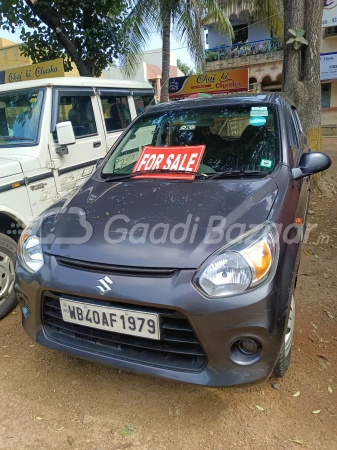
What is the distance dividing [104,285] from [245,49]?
844 inches

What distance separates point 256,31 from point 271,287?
23.2 m

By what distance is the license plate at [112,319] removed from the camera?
1812mm

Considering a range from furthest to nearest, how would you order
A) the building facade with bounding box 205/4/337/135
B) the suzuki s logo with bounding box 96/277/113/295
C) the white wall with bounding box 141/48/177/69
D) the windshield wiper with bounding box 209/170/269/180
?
the white wall with bounding box 141/48/177/69 → the building facade with bounding box 205/4/337/135 → the windshield wiper with bounding box 209/170/269/180 → the suzuki s logo with bounding box 96/277/113/295

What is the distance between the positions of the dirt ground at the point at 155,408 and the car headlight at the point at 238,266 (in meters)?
0.79

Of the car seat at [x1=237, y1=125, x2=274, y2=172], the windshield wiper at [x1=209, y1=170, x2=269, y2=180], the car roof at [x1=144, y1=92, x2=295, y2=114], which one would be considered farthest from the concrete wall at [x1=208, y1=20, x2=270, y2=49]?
the windshield wiper at [x1=209, y1=170, x2=269, y2=180]

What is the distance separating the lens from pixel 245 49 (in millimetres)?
20234

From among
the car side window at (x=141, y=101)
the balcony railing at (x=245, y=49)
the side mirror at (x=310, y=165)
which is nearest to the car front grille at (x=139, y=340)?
the side mirror at (x=310, y=165)

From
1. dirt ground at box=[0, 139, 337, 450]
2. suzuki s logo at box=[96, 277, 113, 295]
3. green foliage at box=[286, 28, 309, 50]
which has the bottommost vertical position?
dirt ground at box=[0, 139, 337, 450]

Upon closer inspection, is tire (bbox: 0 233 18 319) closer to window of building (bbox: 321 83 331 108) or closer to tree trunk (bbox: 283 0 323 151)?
tree trunk (bbox: 283 0 323 151)

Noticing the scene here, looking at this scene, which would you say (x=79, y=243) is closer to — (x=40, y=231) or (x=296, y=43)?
(x=40, y=231)

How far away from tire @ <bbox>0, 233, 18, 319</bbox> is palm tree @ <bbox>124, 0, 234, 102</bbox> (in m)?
10.0

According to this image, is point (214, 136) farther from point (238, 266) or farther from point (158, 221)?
point (238, 266)

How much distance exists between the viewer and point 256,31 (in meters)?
21.3

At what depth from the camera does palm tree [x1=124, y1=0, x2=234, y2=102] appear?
11.2 meters
